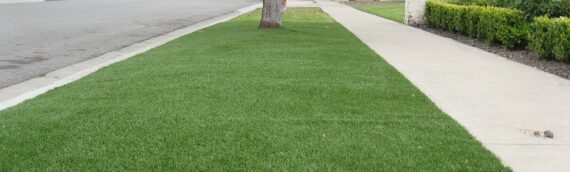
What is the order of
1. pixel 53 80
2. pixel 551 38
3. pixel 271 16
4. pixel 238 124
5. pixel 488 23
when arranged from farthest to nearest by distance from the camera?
pixel 271 16
pixel 488 23
pixel 551 38
pixel 53 80
pixel 238 124

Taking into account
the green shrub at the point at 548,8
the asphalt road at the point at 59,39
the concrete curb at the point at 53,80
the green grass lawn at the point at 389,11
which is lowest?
the green grass lawn at the point at 389,11

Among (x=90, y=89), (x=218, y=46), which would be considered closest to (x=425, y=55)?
(x=218, y=46)

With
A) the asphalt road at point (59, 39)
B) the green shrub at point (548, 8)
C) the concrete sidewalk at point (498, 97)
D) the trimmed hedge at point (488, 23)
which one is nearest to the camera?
the concrete sidewalk at point (498, 97)

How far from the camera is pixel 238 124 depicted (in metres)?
5.39

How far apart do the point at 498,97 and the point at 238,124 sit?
313cm

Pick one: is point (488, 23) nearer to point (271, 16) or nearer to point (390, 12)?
point (271, 16)

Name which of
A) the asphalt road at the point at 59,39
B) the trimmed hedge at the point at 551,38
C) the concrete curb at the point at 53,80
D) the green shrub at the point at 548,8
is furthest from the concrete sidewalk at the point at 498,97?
the asphalt road at the point at 59,39

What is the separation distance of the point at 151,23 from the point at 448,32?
946 cm

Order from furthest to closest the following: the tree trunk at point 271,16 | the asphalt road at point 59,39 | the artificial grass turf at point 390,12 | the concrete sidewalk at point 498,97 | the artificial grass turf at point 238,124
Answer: the artificial grass turf at point 390,12 < the tree trunk at point 271,16 < the asphalt road at point 59,39 < the concrete sidewalk at point 498,97 < the artificial grass turf at point 238,124

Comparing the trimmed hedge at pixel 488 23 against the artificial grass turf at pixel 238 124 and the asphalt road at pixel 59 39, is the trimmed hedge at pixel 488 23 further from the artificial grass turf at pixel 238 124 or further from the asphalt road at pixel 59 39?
the asphalt road at pixel 59 39

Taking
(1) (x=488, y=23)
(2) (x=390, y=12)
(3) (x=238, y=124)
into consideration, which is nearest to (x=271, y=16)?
(1) (x=488, y=23)

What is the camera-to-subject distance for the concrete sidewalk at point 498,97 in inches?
191

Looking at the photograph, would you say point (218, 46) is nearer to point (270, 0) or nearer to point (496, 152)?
point (270, 0)

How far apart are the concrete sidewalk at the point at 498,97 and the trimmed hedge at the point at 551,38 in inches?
18.7
